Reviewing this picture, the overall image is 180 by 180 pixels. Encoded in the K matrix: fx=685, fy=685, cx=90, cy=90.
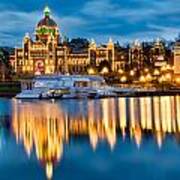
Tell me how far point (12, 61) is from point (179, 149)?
456ft

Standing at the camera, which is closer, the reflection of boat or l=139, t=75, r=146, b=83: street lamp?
the reflection of boat

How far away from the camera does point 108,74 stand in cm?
13212

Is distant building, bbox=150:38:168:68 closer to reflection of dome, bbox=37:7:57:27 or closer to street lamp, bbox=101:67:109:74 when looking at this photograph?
street lamp, bbox=101:67:109:74

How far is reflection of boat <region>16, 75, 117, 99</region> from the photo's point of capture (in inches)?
3593

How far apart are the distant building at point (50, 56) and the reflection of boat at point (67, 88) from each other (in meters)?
50.6

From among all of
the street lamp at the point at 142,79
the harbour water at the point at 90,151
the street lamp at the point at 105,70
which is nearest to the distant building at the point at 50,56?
the street lamp at the point at 105,70

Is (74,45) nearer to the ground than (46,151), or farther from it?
farther from it

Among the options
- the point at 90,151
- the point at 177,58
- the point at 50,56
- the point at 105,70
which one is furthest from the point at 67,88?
the point at 90,151

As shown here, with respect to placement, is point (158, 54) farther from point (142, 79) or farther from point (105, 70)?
point (142, 79)

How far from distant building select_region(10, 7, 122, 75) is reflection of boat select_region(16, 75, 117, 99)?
5062 cm

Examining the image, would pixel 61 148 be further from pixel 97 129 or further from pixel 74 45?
pixel 74 45

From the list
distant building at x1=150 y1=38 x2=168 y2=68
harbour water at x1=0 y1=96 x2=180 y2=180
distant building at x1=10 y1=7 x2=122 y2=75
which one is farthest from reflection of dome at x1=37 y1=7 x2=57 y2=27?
harbour water at x1=0 y1=96 x2=180 y2=180

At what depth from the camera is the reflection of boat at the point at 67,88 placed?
299 feet

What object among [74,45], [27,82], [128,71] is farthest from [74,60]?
[27,82]
